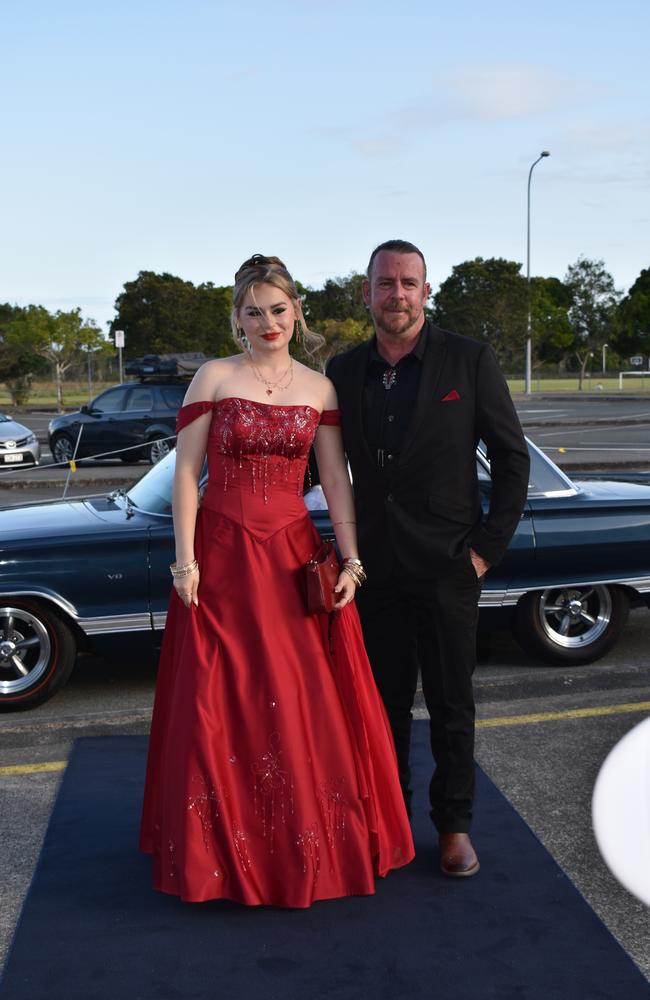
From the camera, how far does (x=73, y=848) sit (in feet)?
12.9

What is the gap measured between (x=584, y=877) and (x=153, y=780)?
1429 mm

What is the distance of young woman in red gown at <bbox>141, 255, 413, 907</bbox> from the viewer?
11.2 feet

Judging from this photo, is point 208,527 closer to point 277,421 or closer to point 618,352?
point 277,421

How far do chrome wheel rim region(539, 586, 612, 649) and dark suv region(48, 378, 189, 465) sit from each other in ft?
42.8

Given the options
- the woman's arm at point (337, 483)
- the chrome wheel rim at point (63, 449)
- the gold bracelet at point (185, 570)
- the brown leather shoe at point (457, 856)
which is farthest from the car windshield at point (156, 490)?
the chrome wheel rim at point (63, 449)

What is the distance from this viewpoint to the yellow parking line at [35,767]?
184 inches

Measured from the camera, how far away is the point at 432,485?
3.61 m

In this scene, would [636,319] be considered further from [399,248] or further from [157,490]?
[399,248]

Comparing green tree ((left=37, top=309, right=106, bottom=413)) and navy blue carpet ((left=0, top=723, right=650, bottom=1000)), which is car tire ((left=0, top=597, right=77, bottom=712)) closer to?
navy blue carpet ((left=0, top=723, right=650, bottom=1000))

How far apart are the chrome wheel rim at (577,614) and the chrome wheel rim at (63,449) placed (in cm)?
1468

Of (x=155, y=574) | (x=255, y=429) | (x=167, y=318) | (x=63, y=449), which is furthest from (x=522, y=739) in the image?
(x=167, y=318)

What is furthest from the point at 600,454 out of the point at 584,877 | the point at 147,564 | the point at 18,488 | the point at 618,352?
the point at 618,352

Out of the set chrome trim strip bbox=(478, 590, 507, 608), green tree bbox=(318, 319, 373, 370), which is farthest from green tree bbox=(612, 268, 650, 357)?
chrome trim strip bbox=(478, 590, 507, 608)

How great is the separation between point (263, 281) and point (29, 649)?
9.02 ft
